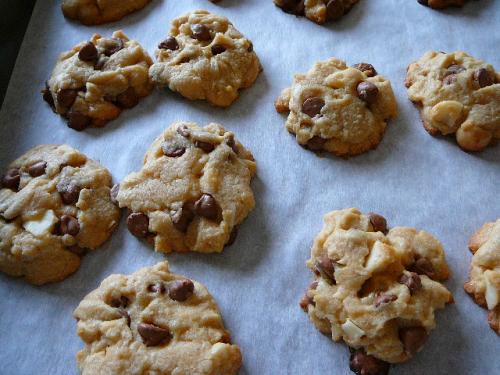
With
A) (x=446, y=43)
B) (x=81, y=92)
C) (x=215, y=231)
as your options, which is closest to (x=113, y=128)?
(x=81, y=92)

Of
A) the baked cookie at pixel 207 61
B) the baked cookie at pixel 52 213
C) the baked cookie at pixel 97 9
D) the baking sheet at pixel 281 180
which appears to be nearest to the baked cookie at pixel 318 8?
the baking sheet at pixel 281 180

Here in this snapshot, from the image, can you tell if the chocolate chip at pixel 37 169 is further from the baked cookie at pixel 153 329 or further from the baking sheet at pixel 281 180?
the baked cookie at pixel 153 329

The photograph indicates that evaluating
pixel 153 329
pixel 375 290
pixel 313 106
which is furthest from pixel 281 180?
pixel 153 329

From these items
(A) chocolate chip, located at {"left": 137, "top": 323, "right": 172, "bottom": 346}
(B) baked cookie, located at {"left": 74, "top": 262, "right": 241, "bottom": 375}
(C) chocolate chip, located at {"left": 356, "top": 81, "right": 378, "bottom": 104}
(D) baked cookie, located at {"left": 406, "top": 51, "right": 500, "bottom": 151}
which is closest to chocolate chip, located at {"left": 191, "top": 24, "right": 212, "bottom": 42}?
(C) chocolate chip, located at {"left": 356, "top": 81, "right": 378, "bottom": 104}

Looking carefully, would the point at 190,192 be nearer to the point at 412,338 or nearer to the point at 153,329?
the point at 153,329

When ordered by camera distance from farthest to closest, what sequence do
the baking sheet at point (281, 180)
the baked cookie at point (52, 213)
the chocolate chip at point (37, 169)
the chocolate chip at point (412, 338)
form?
the chocolate chip at point (37, 169) < the baked cookie at point (52, 213) < the baking sheet at point (281, 180) < the chocolate chip at point (412, 338)

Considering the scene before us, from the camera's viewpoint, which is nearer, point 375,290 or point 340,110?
point 375,290

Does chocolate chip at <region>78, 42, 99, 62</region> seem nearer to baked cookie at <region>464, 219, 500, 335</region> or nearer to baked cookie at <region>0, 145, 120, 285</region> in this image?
baked cookie at <region>0, 145, 120, 285</region>

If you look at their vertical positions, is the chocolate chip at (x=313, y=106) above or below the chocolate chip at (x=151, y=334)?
above
